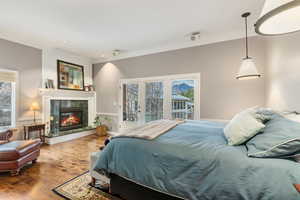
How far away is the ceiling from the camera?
2338 millimetres

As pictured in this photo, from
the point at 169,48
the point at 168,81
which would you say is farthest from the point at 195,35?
the point at 168,81

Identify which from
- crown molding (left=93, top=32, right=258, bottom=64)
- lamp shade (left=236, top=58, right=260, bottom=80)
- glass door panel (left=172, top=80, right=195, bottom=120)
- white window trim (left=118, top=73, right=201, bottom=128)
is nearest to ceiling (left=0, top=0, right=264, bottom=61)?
crown molding (left=93, top=32, right=258, bottom=64)

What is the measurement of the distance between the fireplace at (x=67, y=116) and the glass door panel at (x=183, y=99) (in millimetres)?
3266

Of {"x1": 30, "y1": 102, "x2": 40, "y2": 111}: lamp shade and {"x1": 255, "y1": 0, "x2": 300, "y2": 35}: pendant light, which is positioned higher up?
{"x1": 255, "y1": 0, "x2": 300, "y2": 35}: pendant light

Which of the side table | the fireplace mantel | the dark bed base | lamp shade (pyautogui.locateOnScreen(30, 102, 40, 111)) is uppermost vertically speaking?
the fireplace mantel

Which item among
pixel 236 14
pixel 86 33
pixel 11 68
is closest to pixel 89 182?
pixel 86 33

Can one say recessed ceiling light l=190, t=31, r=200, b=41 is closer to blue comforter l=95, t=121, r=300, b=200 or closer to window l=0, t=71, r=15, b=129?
blue comforter l=95, t=121, r=300, b=200

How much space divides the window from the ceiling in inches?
38.1

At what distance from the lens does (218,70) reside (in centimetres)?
351

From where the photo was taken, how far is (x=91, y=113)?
530 centimetres

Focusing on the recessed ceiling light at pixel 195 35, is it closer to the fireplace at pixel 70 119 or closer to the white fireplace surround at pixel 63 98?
the white fireplace surround at pixel 63 98

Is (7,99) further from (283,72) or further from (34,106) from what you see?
(283,72)

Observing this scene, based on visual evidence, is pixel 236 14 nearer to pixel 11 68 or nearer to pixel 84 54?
pixel 84 54

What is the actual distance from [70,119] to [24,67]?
6.38ft
